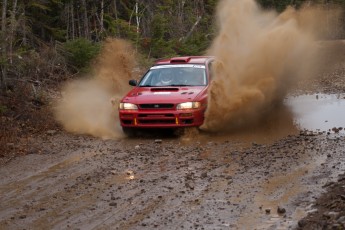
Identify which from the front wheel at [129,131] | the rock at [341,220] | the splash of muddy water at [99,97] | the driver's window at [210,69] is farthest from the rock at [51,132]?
the rock at [341,220]

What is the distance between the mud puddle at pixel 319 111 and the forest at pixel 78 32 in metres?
7.82

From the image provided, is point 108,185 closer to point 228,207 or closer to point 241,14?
point 228,207

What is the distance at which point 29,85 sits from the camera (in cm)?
1617

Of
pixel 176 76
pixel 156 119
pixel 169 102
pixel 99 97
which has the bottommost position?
pixel 99 97

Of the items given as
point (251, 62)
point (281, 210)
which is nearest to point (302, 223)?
point (281, 210)

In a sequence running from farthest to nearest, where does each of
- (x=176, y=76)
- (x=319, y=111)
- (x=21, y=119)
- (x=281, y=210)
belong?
(x=319, y=111), (x=21, y=119), (x=176, y=76), (x=281, y=210)

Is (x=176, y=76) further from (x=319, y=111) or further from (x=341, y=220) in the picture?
(x=341, y=220)

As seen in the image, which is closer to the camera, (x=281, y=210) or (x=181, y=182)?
(x=281, y=210)

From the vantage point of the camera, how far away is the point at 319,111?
594 inches

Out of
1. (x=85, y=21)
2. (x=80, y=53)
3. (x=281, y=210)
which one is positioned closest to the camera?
(x=281, y=210)

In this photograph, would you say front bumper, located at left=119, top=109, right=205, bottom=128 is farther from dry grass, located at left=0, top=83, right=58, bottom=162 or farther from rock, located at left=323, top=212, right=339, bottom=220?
rock, located at left=323, top=212, right=339, bottom=220

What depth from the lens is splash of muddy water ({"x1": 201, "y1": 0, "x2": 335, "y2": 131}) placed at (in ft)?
41.2

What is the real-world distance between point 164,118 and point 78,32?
1809cm

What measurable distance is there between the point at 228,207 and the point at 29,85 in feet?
35.4
